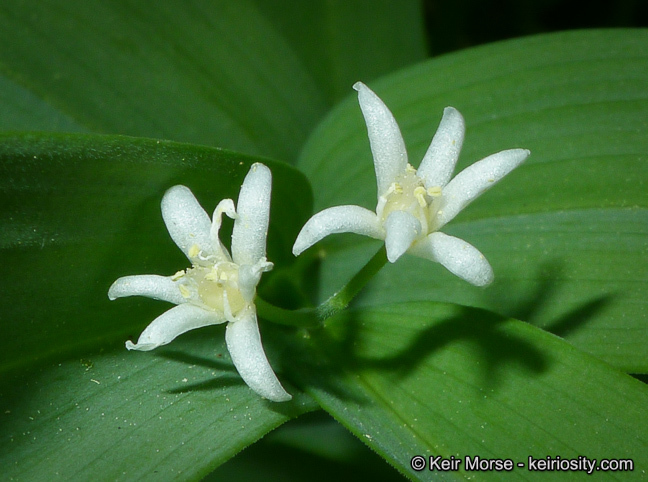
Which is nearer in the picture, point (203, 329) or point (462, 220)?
point (203, 329)

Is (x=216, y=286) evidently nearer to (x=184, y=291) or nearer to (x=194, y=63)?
(x=184, y=291)

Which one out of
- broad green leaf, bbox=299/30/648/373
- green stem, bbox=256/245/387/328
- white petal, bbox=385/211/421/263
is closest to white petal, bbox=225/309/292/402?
green stem, bbox=256/245/387/328

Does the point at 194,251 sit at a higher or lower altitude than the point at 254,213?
lower

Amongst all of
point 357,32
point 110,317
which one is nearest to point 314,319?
point 110,317

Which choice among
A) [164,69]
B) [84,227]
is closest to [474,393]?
[84,227]

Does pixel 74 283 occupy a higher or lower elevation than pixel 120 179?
lower

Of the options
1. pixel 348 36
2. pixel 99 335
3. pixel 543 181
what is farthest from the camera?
pixel 348 36

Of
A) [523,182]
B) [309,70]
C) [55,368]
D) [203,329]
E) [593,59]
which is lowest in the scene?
[55,368]

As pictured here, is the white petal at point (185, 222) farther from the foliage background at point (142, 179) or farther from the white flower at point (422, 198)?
the white flower at point (422, 198)

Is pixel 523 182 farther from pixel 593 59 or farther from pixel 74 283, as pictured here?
pixel 74 283
